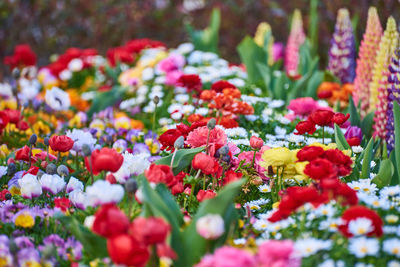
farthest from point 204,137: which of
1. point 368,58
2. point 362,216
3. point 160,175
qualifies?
point 368,58

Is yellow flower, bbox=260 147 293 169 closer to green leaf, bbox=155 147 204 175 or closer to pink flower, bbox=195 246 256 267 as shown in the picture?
green leaf, bbox=155 147 204 175

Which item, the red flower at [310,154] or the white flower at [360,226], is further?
the red flower at [310,154]

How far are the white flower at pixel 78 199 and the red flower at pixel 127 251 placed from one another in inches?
23.1

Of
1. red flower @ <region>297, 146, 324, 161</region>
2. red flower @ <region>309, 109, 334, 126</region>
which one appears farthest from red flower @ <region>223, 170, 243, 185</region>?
red flower @ <region>309, 109, 334, 126</region>

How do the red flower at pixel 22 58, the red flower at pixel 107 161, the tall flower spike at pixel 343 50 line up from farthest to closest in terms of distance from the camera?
the red flower at pixel 22 58
the tall flower spike at pixel 343 50
the red flower at pixel 107 161

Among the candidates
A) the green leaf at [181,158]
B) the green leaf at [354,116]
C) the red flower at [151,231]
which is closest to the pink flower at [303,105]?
the green leaf at [354,116]

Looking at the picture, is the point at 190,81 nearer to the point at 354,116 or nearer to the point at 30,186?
the point at 354,116

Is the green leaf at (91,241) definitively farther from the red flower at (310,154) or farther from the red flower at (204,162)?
the red flower at (310,154)

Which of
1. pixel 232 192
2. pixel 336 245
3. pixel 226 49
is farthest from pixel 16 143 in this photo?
pixel 226 49

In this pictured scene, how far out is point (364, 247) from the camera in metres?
1.27

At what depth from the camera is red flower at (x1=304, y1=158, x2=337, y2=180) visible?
151 centimetres

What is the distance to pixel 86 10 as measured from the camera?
620 centimetres

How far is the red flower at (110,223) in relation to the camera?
3.99 ft

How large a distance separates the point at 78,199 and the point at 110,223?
0.57 m
